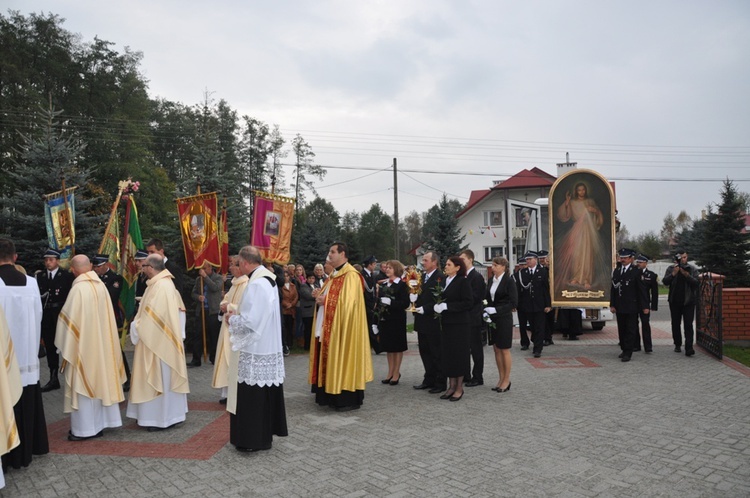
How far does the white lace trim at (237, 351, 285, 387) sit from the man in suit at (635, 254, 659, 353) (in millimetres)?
7851

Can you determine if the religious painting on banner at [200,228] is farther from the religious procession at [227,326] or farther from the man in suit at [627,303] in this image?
the man in suit at [627,303]

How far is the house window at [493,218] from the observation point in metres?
47.0

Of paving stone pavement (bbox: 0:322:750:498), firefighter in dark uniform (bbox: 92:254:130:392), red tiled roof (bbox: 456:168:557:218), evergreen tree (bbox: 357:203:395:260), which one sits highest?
red tiled roof (bbox: 456:168:557:218)

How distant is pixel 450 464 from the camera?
5.01m

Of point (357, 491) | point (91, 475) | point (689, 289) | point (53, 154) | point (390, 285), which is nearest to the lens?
point (357, 491)

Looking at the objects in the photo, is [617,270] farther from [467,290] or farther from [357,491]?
[357,491]

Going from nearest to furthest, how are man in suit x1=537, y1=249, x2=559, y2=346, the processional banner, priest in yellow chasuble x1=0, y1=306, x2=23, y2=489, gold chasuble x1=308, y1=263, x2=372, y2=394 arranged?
priest in yellow chasuble x1=0, y1=306, x2=23, y2=489 → gold chasuble x1=308, y1=263, x2=372, y2=394 → the processional banner → man in suit x1=537, y1=249, x2=559, y2=346

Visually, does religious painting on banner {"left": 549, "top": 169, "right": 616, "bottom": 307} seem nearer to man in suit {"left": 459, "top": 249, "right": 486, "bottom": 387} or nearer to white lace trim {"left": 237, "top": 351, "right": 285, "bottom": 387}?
man in suit {"left": 459, "top": 249, "right": 486, "bottom": 387}

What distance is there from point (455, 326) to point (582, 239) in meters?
7.29

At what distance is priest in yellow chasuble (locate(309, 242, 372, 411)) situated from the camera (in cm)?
703

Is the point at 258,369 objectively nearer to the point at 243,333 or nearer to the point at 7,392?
the point at 243,333

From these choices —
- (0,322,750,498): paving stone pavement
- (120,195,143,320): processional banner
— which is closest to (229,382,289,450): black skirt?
(0,322,750,498): paving stone pavement

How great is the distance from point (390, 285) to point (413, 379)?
5.72 feet

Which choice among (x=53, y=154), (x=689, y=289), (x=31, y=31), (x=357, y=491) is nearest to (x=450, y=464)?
(x=357, y=491)
